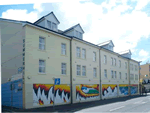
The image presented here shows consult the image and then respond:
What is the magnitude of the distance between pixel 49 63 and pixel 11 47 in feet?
15.0

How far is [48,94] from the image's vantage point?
16.8 metres

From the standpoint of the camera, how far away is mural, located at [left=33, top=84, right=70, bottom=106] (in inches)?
614

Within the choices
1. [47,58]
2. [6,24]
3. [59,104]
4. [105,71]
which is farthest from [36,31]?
[105,71]

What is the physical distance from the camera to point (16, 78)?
15.9 m

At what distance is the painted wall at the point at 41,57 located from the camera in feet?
49.8

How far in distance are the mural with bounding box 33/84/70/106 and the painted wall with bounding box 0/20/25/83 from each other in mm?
2985

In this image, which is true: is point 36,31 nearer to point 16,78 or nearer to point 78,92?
point 16,78

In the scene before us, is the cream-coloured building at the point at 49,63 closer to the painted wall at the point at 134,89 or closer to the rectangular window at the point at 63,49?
the rectangular window at the point at 63,49

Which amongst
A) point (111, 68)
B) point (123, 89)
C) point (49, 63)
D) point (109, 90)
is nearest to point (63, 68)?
point (49, 63)

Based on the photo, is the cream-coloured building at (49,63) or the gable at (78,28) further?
the gable at (78,28)

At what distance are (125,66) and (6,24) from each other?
2700cm

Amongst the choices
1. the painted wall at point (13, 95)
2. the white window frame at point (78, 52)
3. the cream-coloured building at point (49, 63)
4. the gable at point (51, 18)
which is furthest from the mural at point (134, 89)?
the painted wall at point (13, 95)

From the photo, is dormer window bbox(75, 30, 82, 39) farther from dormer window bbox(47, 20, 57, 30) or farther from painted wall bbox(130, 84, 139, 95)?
painted wall bbox(130, 84, 139, 95)

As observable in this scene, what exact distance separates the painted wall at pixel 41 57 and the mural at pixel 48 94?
42cm
